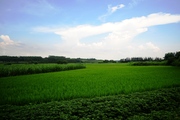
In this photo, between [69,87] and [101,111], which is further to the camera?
[69,87]

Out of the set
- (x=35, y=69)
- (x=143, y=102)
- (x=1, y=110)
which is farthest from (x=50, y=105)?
(x=35, y=69)

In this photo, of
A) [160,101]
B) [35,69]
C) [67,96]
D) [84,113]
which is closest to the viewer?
[84,113]

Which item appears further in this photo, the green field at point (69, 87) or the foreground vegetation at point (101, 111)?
the green field at point (69, 87)

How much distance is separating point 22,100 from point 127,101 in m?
5.25

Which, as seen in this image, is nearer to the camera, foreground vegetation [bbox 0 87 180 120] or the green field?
foreground vegetation [bbox 0 87 180 120]

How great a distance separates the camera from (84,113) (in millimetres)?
4504

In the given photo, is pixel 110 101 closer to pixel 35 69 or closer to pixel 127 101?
pixel 127 101

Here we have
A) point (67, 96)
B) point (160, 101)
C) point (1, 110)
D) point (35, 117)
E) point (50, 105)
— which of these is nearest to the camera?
point (35, 117)

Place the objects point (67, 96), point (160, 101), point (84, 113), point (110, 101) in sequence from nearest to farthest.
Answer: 1. point (84, 113)
2. point (110, 101)
3. point (160, 101)
4. point (67, 96)

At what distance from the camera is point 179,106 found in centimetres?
557

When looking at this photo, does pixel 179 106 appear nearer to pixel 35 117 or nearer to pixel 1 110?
pixel 35 117

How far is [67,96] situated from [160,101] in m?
4.81

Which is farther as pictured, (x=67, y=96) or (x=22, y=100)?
(x=67, y=96)

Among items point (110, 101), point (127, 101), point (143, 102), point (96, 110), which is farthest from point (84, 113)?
point (143, 102)
